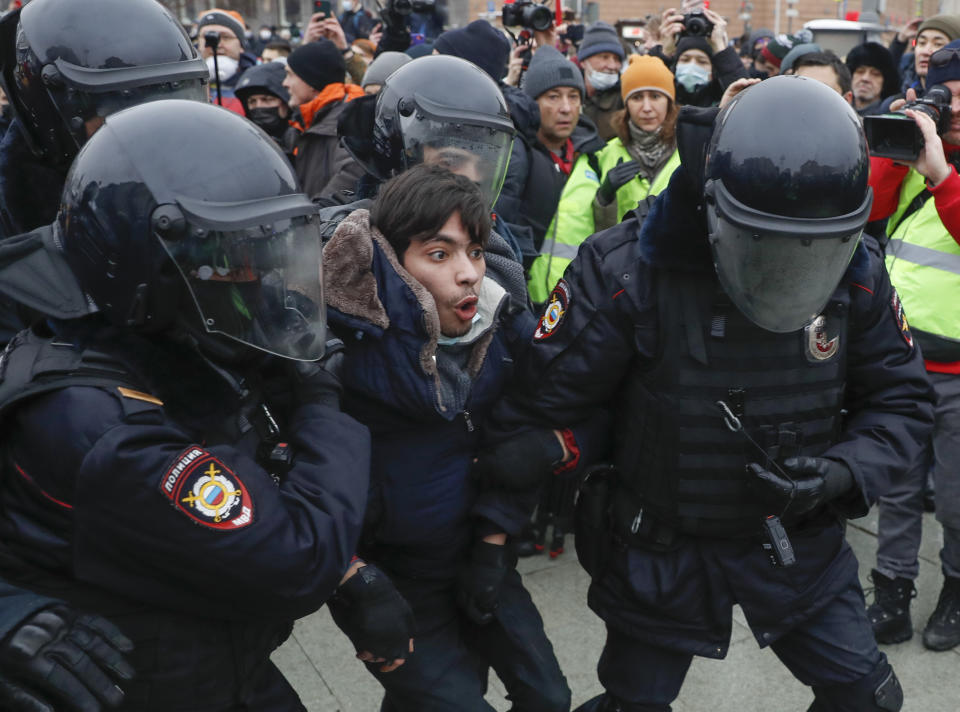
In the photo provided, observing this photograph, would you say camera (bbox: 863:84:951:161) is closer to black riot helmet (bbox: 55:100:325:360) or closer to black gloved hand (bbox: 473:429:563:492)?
black gloved hand (bbox: 473:429:563:492)

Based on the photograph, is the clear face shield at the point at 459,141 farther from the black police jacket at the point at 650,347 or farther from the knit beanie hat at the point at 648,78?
the knit beanie hat at the point at 648,78

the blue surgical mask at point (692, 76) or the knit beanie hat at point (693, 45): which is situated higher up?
the knit beanie hat at point (693, 45)

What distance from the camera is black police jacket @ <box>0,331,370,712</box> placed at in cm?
137

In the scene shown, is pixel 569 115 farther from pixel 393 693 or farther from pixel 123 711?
pixel 123 711

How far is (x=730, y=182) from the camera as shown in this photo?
5.79 feet

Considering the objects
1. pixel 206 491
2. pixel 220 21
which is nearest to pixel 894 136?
pixel 206 491

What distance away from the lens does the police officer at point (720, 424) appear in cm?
194

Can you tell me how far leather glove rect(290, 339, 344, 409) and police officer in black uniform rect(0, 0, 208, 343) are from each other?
88 cm

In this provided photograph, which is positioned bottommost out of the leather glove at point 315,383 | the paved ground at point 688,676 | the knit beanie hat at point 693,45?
the paved ground at point 688,676

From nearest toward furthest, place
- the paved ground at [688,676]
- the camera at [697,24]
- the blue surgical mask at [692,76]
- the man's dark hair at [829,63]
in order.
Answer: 1. the paved ground at [688,676]
2. the man's dark hair at [829,63]
3. the camera at [697,24]
4. the blue surgical mask at [692,76]

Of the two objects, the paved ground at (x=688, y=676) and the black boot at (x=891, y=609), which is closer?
the paved ground at (x=688, y=676)

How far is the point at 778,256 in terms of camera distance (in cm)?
175

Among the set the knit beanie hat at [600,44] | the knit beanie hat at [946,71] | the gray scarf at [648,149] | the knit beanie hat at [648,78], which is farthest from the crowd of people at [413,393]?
the knit beanie hat at [600,44]

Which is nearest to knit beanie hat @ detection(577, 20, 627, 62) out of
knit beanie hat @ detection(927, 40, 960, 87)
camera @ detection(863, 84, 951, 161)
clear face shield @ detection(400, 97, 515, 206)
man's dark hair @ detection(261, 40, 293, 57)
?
knit beanie hat @ detection(927, 40, 960, 87)
